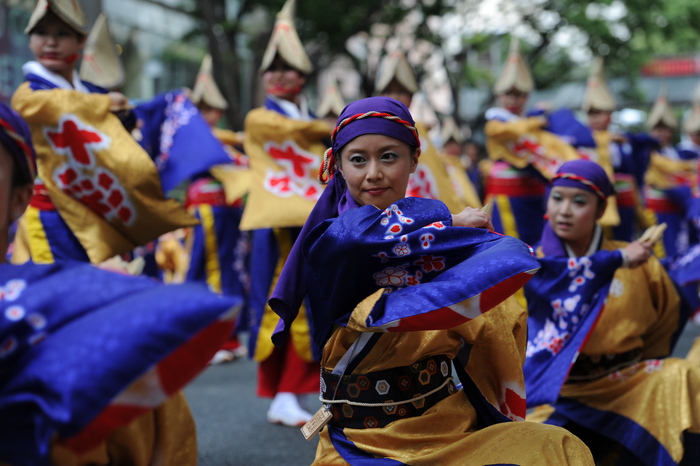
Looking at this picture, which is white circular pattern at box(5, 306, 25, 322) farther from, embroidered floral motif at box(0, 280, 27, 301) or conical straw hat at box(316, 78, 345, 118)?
conical straw hat at box(316, 78, 345, 118)

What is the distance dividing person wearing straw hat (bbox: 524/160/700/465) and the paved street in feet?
3.61

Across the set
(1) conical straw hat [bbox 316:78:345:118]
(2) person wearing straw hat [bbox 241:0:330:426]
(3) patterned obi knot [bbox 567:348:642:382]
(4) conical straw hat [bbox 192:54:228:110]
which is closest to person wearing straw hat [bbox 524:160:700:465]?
(3) patterned obi knot [bbox 567:348:642:382]

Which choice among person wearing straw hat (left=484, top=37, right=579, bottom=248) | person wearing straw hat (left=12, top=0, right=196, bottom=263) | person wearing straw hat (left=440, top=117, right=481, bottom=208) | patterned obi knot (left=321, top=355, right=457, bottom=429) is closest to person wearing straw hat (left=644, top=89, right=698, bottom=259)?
person wearing straw hat (left=440, top=117, right=481, bottom=208)

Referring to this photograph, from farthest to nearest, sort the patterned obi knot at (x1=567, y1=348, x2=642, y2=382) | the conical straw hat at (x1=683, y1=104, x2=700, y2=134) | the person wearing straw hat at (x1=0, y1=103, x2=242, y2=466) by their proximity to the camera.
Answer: the conical straw hat at (x1=683, y1=104, x2=700, y2=134) < the patterned obi knot at (x1=567, y1=348, x2=642, y2=382) < the person wearing straw hat at (x1=0, y1=103, x2=242, y2=466)

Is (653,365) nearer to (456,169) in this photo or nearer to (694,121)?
(456,169)

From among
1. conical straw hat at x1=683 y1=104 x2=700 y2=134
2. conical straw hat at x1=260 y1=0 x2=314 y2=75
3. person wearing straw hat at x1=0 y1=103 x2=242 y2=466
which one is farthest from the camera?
conical straw hat at x1=683 y1=104 x2=700 y2=134

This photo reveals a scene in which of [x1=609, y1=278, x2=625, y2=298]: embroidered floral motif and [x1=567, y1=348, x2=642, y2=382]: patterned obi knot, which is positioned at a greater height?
[x1=609, y1=278, x2=625, y2=298]: embroidered floral motif

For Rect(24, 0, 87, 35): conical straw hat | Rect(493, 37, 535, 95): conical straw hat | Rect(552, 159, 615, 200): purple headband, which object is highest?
Rect(24, 0, 87, 35): conical straw hat

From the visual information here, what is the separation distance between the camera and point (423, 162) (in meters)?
4.40

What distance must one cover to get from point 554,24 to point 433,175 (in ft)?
29.8

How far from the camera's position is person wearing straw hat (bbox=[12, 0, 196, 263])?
3.63m

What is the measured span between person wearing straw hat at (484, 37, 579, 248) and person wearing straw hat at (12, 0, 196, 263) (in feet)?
9.72

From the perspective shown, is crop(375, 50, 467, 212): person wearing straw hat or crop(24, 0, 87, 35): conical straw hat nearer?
crop(24, 0, 87, 35): conical straw hat

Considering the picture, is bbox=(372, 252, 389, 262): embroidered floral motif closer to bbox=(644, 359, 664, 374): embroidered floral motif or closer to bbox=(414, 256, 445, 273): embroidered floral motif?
bbox=(414, 256, 445, 273): embroidered floral motif
